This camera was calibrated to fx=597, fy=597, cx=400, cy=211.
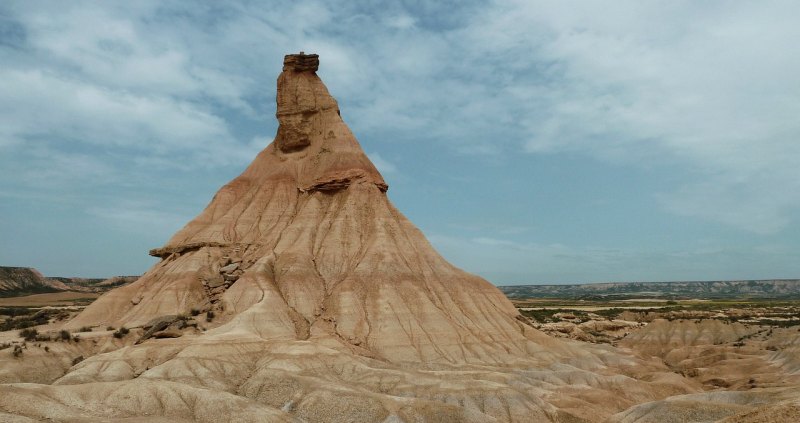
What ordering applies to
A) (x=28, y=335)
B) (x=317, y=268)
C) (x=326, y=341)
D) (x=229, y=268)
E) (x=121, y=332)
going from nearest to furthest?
(x=326, y=341), (x=28, y=335), (x=121, y=332), (x=317, y=268), (x=229, y=268)

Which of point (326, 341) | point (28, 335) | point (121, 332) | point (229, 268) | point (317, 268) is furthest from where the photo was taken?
point (229, 268)

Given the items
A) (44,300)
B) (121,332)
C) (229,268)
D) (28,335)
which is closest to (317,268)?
(229,268)

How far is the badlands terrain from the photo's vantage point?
41438mm

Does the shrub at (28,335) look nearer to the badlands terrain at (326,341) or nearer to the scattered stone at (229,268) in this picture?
the badlands terrain at (326,341)

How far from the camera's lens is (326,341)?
5769cm

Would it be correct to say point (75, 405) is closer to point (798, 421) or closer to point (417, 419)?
point (417, 419)

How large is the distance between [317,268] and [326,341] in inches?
632

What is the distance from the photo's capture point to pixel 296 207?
84875 mm

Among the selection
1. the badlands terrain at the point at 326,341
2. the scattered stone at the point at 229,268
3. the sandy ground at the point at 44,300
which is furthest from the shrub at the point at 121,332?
the sandy ground at the point at 44,300

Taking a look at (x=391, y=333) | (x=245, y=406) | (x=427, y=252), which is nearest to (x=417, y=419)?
(x=245, y=406)

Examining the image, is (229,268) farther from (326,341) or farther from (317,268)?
(326,341)

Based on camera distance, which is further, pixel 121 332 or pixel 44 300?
pixel 44 300

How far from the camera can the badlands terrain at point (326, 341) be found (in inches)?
1631

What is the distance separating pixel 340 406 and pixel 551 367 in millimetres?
27290
